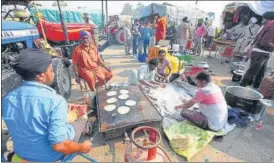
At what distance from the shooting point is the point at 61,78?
4328 mm

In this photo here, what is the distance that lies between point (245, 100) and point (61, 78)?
4.15 metres

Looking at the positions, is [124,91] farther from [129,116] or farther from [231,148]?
[231,148]

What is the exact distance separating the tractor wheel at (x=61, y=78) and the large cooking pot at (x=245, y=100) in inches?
150

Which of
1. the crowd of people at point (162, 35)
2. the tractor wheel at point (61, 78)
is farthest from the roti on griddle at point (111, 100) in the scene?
the crowd of people at point (162, 35)

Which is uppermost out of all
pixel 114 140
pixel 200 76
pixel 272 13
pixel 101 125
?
pixel 272 13

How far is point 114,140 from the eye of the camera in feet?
10.3

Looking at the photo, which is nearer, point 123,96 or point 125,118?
point 125,118

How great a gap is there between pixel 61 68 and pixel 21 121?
3178 mm

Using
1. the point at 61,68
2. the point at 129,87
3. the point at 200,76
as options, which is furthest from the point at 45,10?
the point at 200,76

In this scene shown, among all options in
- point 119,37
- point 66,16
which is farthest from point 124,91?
point 66,16

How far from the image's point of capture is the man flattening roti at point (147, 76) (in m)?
4.52

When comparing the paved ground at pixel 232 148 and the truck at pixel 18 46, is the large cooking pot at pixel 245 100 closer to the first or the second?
the paved ground at pixel 232 148

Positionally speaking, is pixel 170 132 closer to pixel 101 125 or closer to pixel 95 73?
pixel 101 125

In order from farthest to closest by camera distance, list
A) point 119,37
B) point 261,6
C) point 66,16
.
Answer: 1. point 66,16
2. point 119,37
3. point 261,6
